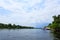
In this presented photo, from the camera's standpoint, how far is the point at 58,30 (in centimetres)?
11494

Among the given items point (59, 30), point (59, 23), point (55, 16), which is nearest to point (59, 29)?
point (59, 30)

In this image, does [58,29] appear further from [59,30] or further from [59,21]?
[59,21]

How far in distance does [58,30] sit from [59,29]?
1.57 meters

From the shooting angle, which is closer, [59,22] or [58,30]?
[58,30]

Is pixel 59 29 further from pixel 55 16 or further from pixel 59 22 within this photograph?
pixel 55 16

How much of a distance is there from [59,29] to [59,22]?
18831 mm

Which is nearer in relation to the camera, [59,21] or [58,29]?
[58,29]

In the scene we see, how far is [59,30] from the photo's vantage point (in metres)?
114

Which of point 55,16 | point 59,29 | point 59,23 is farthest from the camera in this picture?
point 55,16

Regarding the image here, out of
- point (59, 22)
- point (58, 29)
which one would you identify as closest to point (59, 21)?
point (59, 22)

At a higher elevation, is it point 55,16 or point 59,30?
point 55,16

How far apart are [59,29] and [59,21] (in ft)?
59.9

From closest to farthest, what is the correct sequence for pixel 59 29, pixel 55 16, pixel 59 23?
pixel 59 29 < pixel 59 23 < pixel 55 16

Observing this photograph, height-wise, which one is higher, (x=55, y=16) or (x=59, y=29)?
(x=55, y=16)
